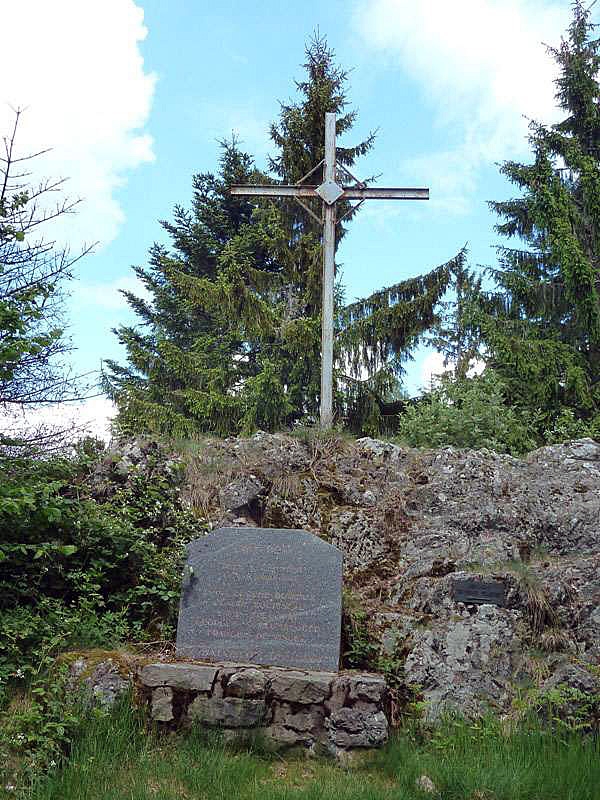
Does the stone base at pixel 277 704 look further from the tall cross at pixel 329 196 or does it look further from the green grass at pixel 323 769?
the tall cross at pixel 329 196

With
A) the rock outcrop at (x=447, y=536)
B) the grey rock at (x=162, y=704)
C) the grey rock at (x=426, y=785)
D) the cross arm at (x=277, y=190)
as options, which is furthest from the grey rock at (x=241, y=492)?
the cross arm at (x=277, y=190)

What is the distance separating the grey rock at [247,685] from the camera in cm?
452

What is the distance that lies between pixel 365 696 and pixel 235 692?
33.1 inches

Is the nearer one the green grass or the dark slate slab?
the green grass

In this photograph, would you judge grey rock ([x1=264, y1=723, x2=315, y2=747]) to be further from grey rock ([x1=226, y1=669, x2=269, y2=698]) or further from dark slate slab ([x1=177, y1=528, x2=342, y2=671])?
dark slate slab ([x1=177, y1=528, x2=342, y2=671])

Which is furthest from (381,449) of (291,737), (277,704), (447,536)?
(291,737)

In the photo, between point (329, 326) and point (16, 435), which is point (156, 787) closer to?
point (16, 435)

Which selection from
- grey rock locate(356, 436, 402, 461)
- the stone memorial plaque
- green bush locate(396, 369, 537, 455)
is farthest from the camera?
green bush locate(396, 369, 537, 455)

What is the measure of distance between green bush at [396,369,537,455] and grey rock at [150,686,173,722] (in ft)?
14.6

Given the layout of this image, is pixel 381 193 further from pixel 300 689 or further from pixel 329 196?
pixel 300 689

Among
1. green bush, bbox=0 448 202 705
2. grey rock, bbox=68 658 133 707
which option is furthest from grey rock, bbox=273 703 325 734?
green bush, bbox=0 448 202 705

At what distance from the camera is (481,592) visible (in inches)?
212

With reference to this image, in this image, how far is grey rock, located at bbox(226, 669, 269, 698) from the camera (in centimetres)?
452

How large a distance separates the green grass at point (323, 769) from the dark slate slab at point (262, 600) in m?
0.67
